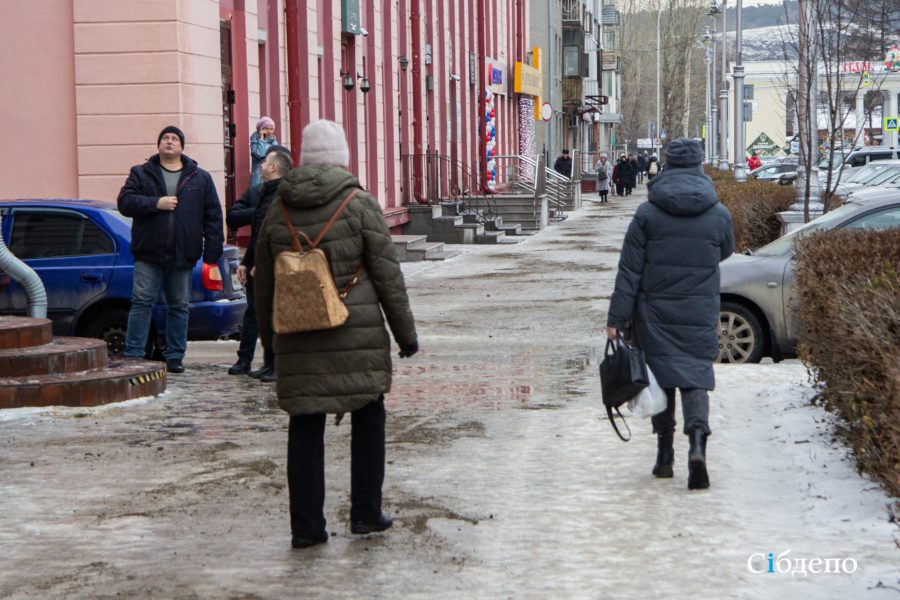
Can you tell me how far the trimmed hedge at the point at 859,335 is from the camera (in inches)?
224

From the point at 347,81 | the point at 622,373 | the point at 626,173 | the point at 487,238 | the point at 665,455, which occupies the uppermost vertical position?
the point at 347,81

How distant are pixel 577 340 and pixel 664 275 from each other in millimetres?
6762

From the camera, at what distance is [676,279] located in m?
7.20

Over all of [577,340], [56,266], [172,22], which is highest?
[172,22]

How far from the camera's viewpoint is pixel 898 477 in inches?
198

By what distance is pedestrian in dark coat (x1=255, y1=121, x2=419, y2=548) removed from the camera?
598 cm

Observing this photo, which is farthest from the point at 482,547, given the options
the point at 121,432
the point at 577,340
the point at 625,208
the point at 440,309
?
the point at 625,208

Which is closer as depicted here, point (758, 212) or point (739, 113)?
point (758, 212)

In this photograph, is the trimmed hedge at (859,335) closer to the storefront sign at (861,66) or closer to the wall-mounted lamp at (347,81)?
the storefront sign at (861,66)

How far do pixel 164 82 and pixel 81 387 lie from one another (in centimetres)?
835

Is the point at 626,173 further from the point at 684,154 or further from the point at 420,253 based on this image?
the point at 684,154

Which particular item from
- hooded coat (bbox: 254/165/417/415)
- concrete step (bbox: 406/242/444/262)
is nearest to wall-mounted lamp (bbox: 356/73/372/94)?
concrete step (bbox: 406/242/444/262)

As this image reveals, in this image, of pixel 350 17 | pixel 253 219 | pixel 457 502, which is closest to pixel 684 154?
pixel 457 502

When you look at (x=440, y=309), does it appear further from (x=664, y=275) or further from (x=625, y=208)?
(x=625, y=208)
